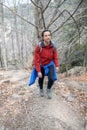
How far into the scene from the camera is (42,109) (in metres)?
6.57

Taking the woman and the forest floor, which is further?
the woman

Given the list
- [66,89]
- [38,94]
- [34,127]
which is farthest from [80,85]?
[34,127]

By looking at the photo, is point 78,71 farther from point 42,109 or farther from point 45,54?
point 45,54

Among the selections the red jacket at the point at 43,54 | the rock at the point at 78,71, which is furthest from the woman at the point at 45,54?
the rock at the point at 78,71

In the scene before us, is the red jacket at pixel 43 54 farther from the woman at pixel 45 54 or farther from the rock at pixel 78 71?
the rock at pixel 78 71

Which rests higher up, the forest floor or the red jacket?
the red jacket

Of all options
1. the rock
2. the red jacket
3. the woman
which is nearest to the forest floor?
the woman

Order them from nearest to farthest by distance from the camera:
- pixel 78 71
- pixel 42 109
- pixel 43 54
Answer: pixel 43 54, pixel 42 109, pixel 78 71

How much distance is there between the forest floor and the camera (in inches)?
241

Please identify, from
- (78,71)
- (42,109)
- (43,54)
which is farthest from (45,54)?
(78,71)

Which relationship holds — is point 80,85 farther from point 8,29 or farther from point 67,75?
point 8,29

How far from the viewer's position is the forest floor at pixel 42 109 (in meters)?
6.11

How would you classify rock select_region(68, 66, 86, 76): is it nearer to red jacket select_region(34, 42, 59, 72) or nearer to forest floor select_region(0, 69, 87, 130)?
forest floor select_region(0, 69, 87, 130)

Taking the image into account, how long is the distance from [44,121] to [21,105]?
1.00 m
